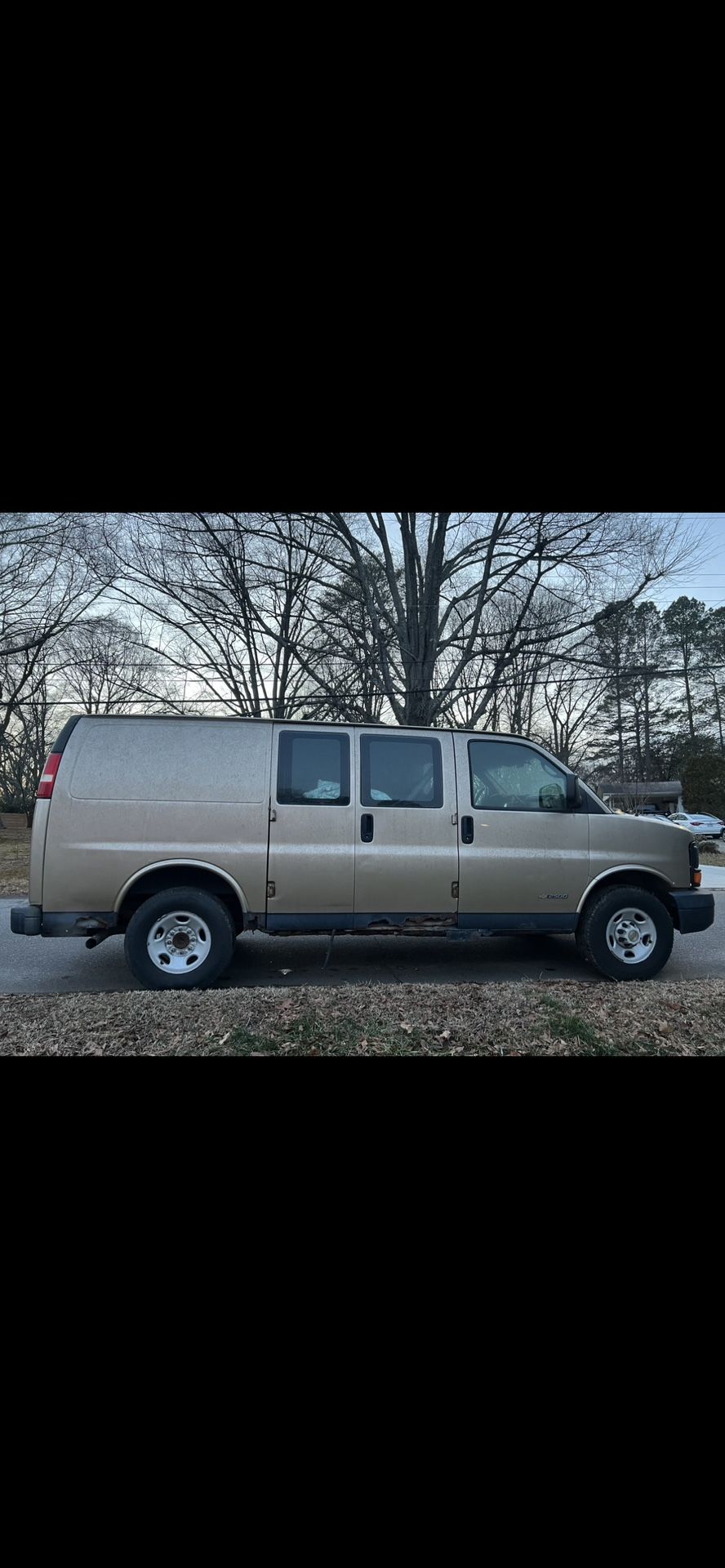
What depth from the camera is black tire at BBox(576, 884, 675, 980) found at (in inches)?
199

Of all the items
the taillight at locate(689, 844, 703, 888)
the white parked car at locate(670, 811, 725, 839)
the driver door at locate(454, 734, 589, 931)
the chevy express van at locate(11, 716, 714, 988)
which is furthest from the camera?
the white parked car at locate(670, 811, 725, 839)

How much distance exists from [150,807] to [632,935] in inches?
134

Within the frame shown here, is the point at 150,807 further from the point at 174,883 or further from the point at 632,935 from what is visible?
the point at 632,935

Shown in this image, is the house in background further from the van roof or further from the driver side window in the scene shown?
the van roof

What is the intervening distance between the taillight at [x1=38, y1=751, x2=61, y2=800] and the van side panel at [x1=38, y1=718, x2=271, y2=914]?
0.13 feet

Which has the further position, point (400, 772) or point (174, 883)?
point (400, 772)

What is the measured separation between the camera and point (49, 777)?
15.5ft

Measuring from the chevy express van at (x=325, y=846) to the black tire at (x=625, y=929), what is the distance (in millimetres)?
12

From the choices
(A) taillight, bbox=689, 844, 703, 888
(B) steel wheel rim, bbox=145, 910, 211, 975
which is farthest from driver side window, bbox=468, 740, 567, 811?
(B) steel wheel rim, bbox=145, 910, 211, 975

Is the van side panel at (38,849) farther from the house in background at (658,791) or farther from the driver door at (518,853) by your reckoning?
the house in background at (658,791)

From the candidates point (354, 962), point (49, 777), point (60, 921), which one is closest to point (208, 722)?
point (49, 777)
